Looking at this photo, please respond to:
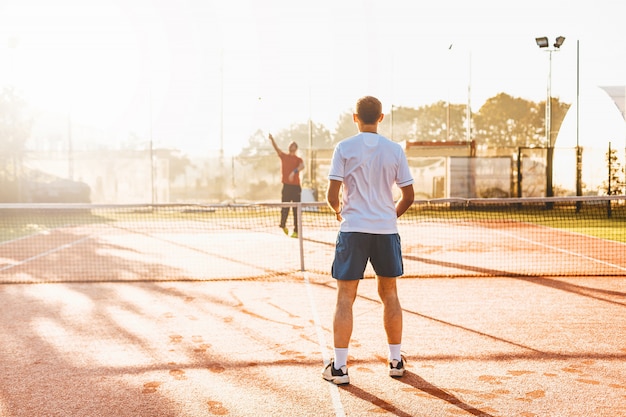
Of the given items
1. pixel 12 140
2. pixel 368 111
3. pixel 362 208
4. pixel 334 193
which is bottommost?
pixel 362 208

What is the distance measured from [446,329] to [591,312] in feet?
5.83

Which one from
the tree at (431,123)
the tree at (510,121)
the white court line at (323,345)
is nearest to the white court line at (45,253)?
the white court line at (323,345)

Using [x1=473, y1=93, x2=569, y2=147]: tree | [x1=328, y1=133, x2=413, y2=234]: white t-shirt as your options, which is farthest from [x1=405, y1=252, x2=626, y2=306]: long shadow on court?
[x1=473, y1=93, x2=569, y2=147]: tree

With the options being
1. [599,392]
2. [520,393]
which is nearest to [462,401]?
[520,393]

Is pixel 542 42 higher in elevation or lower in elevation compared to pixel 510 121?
higher

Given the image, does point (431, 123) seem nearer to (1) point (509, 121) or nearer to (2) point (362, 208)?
(1) point (509, 121)

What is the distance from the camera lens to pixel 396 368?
4684 mm

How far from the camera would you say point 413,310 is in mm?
7062

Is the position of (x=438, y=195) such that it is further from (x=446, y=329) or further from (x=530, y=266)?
(x=446, y=329)

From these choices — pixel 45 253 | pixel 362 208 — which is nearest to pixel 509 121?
pixel 45 253

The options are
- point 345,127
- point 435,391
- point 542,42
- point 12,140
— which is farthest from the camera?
point 345,127

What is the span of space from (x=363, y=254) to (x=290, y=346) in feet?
4.65

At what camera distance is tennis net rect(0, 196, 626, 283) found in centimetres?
1000

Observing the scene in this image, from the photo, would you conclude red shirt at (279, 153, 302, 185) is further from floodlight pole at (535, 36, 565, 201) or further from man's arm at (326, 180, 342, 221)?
floodlight pole at (535, 36, 565, 201)
